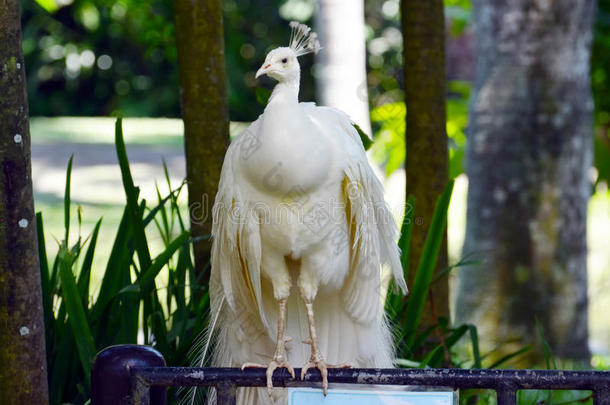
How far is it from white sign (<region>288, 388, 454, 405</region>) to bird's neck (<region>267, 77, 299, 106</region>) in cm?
86

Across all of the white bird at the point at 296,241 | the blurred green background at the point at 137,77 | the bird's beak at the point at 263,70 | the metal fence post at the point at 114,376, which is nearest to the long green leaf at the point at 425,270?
the white bird at the point at 296,241

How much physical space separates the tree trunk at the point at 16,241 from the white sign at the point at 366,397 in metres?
0.71

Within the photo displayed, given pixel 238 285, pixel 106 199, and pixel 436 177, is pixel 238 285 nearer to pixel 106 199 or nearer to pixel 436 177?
pixel 436 177

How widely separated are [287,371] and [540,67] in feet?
11.4

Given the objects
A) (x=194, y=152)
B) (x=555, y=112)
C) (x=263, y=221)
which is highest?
(x=555, y=112)

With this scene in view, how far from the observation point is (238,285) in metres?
A: 2.52

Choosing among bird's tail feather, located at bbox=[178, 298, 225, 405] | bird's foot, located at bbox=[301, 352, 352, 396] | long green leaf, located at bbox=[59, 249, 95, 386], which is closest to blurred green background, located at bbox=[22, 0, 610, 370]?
bird's tail feather, located at bbox=[178, 298, 225, 405]

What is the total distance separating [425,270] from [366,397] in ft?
4.09

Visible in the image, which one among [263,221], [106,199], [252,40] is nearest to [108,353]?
[263,221]

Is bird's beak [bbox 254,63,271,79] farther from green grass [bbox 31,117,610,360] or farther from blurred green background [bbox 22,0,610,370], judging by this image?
blurred green background [bbox 22,0,610,370]

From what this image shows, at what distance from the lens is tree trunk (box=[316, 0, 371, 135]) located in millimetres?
4941

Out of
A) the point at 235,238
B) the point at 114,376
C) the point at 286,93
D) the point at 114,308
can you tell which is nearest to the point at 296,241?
the point at 235,238

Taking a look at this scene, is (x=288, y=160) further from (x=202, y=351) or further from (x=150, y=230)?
(x=150, y=230)

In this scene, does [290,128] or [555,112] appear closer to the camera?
[290,128]
